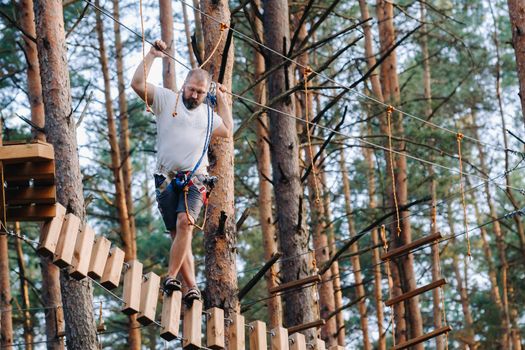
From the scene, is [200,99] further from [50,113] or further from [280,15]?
[280,15]

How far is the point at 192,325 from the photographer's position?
6531 millimetres

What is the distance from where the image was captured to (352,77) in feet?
68.5

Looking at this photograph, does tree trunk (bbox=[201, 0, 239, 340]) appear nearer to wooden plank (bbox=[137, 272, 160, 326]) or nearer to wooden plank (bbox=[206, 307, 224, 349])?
wooden plank (bbox=[206, 307, 224, 349])

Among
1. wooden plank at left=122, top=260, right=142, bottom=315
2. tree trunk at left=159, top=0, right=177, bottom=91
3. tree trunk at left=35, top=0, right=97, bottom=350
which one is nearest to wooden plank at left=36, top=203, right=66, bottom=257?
wooden plank at left=122, top=260, right=142, bottom=315

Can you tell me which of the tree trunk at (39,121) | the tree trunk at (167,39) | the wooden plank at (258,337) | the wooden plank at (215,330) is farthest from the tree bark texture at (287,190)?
the wooden plank at (215,330)

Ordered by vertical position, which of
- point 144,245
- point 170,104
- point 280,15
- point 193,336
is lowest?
point 193,336

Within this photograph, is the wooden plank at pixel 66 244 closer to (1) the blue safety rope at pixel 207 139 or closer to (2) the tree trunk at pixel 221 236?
(1) the blue safety rope at pixel 207 139

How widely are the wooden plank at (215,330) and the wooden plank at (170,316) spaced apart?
257mm

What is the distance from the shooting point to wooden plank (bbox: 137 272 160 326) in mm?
6266

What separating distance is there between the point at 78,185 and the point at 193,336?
2301 millimetres

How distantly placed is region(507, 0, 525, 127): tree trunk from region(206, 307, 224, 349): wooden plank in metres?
3.03

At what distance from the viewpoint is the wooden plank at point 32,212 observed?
19.8ft

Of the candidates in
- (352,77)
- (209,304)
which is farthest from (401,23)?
(209,304)

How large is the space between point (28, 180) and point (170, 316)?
1168 mm
